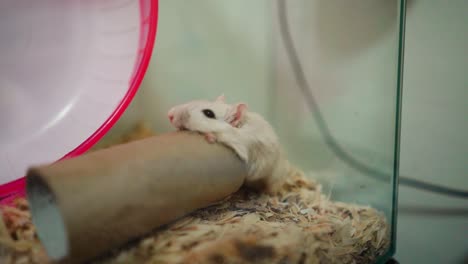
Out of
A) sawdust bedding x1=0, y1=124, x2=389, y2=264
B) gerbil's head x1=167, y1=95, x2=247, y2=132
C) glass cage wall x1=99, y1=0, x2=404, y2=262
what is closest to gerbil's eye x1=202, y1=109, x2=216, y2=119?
gerbil's head x1=167, y1=95, x2=247, y2=132

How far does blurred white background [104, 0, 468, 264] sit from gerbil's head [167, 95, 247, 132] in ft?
0.92

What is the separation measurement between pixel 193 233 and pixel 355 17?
60 cm

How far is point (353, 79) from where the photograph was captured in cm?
88

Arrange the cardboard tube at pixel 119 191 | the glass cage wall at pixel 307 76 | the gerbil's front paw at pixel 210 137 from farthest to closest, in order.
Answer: the glass cage wall at pixel 307 76 → the gerbil's front paw at pixel 210 137 → the cardboard tube at pixel 119 191

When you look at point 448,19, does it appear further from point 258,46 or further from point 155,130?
point 155,130

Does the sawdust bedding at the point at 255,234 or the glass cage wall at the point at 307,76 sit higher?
the glass cage wall at the point at 307,76

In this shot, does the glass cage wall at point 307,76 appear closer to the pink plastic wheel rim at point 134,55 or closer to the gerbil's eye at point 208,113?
the pink plastic wheel rim at point 134,55

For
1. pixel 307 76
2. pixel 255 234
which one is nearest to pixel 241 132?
pixel 255 234

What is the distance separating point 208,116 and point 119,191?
0.27m

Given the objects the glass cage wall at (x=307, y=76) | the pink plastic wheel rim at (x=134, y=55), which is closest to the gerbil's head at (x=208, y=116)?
the pink plastic wheel rim at (x=134, y=55)

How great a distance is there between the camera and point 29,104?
93 cm

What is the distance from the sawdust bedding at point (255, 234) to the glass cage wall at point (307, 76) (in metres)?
0.08

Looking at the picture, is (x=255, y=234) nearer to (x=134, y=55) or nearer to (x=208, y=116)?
(x=208, y=116)

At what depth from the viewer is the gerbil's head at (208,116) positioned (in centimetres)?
75
